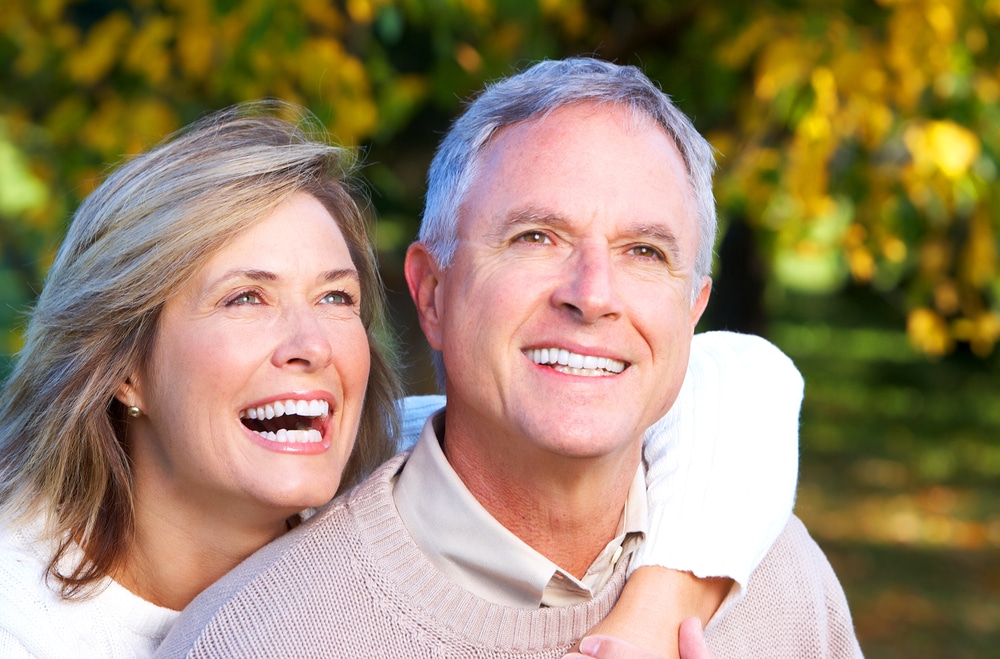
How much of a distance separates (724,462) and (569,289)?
664 millimetres

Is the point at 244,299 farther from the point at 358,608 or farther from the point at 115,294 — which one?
the point at 358,608

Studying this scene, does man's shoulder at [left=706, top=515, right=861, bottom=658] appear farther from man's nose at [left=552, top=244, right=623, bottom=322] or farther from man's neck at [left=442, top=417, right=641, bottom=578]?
man's nose at [left=552, top=244, right=623, bottom=322]

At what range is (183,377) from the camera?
2.53m

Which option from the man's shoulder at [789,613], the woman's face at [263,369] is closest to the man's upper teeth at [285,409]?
the woman's face at [263,369]

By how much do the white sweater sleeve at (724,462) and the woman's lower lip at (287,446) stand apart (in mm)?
688

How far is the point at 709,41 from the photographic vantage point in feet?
18.0

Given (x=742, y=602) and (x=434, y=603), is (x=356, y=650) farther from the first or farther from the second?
(x=742, y=602)

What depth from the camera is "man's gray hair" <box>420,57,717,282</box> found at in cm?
240

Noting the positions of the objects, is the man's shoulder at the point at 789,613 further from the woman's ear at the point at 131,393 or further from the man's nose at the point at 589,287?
the woman's ear at the point at 131,393

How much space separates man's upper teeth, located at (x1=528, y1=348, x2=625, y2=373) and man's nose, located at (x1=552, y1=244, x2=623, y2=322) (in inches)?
2.8

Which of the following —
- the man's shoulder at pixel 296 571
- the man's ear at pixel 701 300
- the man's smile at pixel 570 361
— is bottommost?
the man's shoulder at pixel 296 571

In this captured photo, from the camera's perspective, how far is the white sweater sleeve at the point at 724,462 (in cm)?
245

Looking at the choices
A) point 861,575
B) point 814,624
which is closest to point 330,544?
point 814,624

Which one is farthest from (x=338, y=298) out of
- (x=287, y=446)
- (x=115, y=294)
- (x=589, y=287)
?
(x=589, y=287)
